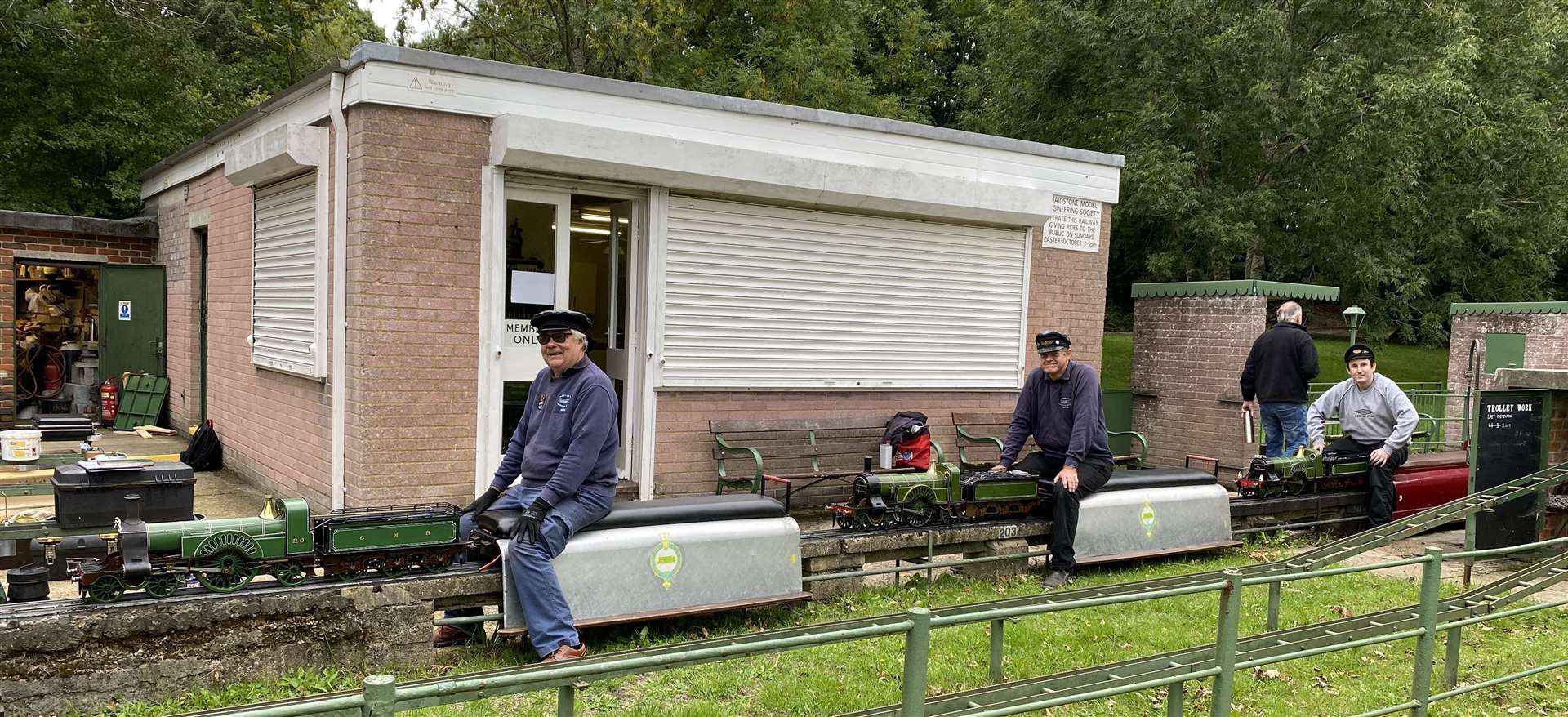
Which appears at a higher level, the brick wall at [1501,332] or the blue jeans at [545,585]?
the brick wall at [1501,332]

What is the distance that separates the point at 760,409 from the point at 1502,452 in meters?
6.28

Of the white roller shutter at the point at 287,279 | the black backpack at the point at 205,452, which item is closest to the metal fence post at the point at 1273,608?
the white roller shutter at the point at 287,279

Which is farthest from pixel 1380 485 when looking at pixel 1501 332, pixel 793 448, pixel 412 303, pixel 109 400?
pixel 109 400

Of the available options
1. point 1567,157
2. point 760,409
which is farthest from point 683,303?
point 1567,157

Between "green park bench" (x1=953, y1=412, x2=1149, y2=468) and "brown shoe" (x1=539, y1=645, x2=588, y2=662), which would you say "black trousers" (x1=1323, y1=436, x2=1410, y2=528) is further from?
"brown shoe" (x1=539, y1=645, x2=588, y2=662)

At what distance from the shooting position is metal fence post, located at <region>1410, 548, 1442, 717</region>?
15.8 feet

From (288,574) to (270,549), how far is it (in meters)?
0.17

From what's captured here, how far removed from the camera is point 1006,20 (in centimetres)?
2169

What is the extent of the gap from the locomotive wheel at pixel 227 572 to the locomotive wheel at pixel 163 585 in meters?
0.10

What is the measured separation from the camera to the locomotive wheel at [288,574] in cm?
532

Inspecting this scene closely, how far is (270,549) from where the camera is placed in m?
5.28

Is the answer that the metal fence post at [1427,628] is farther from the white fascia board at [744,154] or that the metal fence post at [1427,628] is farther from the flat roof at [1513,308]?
the flat roof at [1513,308]

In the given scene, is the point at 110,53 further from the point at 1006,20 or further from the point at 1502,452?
the point at 1502,452

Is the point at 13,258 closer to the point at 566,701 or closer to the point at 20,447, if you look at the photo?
the point at 20,447
